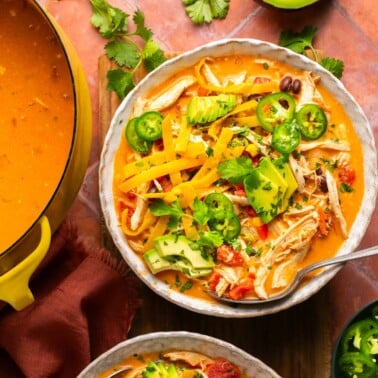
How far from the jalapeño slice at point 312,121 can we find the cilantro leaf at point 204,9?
483 millimetres

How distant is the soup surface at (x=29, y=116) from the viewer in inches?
90.4

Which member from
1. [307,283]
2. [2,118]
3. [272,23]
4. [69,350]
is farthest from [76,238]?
[272,23]

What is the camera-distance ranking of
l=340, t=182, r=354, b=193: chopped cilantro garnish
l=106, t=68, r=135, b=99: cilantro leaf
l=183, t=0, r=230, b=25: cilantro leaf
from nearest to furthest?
l=340, t=182, r=354, b=193: chopped cilantro garnish < l=106, t=68, r=135, b=99: cilantro leaf < l=183, t=0, r=230, b=25: cilantro leaf

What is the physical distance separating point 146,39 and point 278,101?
481 mm

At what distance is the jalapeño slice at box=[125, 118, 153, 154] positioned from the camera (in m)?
2.56

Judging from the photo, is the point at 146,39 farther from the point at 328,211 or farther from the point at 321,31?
the point at 328,211

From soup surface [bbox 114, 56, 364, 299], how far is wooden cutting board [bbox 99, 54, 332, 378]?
200 millimetres

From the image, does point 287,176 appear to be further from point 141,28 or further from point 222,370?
point 141,28

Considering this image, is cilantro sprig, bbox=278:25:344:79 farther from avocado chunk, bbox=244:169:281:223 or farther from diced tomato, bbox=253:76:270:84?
avocado chunk, bbox=244:169:281:223

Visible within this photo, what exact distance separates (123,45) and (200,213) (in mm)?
597

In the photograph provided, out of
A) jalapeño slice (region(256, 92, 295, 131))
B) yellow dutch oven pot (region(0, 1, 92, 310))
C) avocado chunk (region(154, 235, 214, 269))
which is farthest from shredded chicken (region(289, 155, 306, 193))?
yellow dutch oven pot (region(0, 1, 92, 310))

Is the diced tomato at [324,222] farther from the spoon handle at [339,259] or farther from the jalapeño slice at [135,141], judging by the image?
the jalapeño slice at [135,141]

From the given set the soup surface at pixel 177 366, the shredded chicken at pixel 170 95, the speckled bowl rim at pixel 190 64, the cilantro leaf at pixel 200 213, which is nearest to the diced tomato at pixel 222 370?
the soup surface at pixel 177 366

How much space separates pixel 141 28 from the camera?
2740mm
